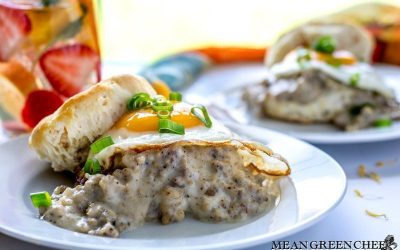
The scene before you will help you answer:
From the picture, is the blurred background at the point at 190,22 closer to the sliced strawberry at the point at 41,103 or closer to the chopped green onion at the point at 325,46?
the chopped green onion at the point at 325,46

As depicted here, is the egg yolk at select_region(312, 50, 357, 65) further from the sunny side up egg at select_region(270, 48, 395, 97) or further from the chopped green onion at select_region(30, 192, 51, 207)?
the chopped green onion at select_region(30, 192, 51, 207)

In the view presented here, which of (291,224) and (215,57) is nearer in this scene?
(291,224)

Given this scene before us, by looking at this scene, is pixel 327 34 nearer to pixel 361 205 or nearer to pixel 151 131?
pixel 361 205

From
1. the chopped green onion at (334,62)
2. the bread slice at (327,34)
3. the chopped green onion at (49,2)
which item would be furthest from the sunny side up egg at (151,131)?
the bread slice at (327,34)

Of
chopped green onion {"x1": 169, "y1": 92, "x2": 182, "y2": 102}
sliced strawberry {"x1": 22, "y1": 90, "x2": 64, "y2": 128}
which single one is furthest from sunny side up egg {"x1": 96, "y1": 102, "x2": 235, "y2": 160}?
sliced strawberry {"x1": 22, "y1": 90, "x2": 64, "y2": 128}

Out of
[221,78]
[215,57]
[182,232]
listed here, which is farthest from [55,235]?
[215,57]

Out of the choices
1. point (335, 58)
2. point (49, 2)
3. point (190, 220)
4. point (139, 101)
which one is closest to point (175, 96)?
point (139, 101)

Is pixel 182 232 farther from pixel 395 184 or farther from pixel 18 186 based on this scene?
pixel 395 184
